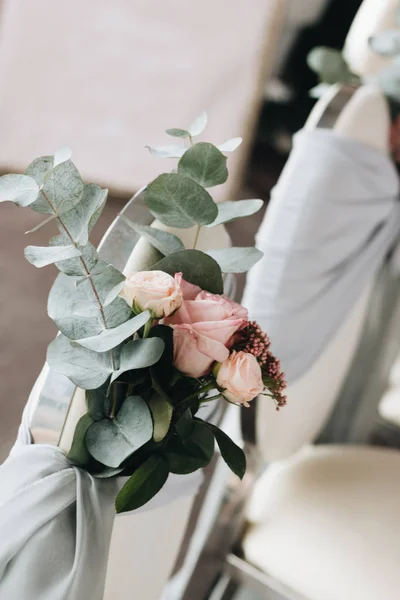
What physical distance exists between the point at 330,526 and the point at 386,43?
26.4 inches

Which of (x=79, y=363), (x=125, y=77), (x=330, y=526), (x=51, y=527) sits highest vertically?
Result: (x=79, y=363)

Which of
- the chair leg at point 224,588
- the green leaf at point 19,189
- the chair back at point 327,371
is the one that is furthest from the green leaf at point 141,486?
the chair leg at point 224,588

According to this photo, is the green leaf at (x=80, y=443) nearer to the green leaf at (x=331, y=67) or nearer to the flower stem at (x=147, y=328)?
the flower stem at (x=147, y=328)

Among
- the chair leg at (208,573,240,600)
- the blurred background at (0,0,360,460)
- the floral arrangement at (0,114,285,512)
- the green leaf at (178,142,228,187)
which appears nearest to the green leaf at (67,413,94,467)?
the floral arrangement at (0,114,285,512)

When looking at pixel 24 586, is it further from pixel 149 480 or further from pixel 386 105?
pixel 386 105

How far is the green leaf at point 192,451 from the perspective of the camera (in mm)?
540

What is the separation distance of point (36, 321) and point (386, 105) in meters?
1.04

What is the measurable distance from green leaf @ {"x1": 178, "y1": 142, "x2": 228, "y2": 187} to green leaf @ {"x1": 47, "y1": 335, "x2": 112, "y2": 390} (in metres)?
0.16

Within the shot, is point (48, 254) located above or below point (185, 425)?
above

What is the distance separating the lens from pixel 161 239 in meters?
0.57

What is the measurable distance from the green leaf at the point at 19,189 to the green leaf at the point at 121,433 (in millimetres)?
165

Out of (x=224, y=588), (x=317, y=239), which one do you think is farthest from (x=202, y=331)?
(x=224, y=588)

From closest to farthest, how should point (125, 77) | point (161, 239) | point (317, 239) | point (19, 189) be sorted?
1. point (19, 189)
2. point (161, 239)
3. point (317, 239)
4. point (125, 77)

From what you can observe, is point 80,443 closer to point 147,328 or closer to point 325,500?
point 147,328
